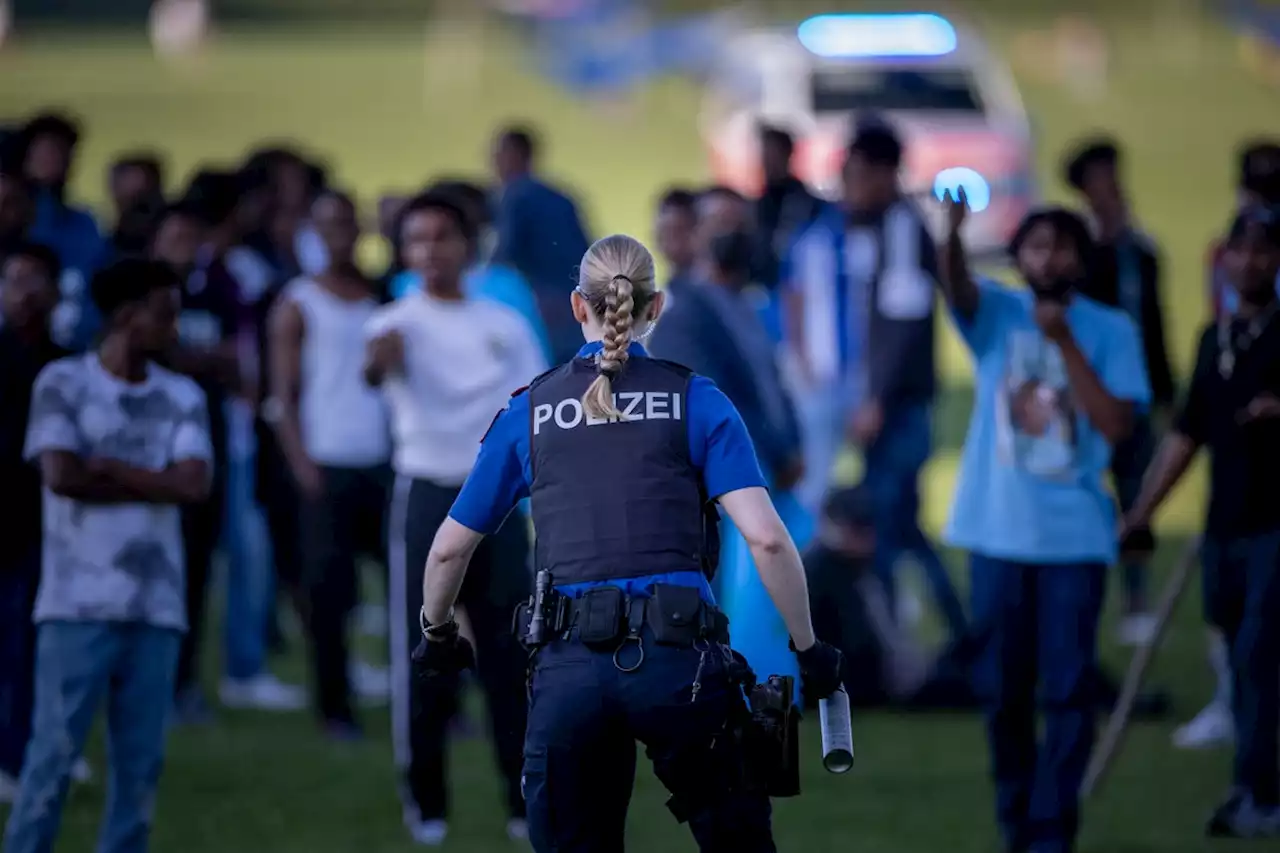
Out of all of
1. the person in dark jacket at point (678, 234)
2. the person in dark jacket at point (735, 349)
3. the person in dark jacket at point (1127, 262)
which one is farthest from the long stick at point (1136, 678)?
the person in dark jacket at point (678, 234)

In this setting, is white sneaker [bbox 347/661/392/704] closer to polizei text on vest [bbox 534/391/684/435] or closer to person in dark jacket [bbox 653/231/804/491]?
person in dark jacket [bbox 653/231/804/491]

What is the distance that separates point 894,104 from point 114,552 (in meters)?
17.5

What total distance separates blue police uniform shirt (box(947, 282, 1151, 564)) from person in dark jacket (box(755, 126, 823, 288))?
3877 millimetres

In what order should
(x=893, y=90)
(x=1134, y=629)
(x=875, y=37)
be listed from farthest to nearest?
1. (x=875, y=37)
2. (x=893, y=90)
3. (x=1134, y=629)

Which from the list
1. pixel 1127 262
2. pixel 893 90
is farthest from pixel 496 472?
pixel 893 90

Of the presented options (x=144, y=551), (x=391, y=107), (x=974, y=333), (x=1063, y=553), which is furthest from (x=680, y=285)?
(x=391, y=107)

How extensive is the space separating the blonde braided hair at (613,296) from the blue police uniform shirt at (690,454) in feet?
0.35

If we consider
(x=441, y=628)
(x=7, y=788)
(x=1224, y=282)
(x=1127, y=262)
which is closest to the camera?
(x=441, y=628)

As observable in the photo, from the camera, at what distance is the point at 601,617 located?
5355 mm

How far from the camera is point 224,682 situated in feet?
36.1

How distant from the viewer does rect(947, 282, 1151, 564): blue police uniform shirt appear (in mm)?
7715

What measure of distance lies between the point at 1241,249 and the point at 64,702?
4091mm

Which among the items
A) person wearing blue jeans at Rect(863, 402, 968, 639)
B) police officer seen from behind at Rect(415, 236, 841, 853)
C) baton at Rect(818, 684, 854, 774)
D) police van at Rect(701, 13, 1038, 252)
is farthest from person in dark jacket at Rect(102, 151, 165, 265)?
police van at Rect(701, 13, 1038, 252)

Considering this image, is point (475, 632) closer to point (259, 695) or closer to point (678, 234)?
point (678, 234)
